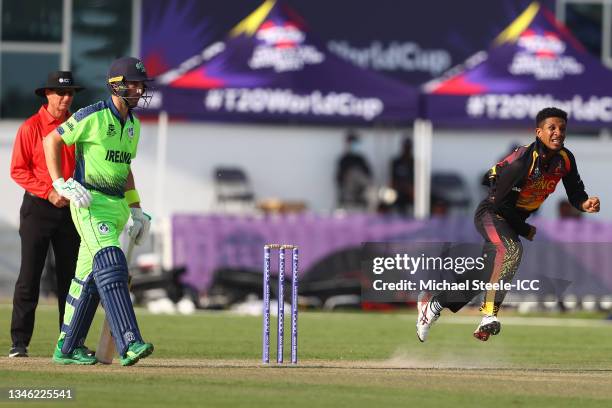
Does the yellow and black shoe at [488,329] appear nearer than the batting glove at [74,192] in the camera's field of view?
No

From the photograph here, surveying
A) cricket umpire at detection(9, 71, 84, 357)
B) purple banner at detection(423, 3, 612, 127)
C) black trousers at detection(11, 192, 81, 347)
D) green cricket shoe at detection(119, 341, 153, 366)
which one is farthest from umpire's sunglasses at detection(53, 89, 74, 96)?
purple banner at detection(423, 3, 612, 127)

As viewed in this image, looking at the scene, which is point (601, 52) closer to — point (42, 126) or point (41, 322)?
point (41, 322)

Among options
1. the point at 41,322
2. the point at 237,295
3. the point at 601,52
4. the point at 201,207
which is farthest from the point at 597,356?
the point at 601,52

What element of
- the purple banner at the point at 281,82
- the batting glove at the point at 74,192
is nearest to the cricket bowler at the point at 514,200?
the batting glove at the point at 74,192

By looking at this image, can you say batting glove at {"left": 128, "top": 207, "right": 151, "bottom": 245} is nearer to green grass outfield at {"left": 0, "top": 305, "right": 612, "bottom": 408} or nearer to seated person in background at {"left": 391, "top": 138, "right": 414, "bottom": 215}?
green grass outfield at {"left": 0, "top": 305, "right": 612, "bottom": 408}

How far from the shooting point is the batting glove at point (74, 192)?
10.8 metres

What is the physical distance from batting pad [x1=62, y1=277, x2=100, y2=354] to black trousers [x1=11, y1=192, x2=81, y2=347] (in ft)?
3.10

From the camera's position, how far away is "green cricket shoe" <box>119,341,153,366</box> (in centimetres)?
1073

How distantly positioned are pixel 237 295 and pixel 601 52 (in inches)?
405

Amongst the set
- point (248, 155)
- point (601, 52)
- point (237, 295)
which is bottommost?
point (237, 295)

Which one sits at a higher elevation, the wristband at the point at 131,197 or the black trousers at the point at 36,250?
the wristband at the point at 131,197

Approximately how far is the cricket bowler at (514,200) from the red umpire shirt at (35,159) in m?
2.98

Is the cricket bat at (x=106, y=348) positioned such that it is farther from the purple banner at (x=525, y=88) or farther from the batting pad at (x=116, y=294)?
the purple banner at (x=525, y=88)

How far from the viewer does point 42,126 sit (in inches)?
483
